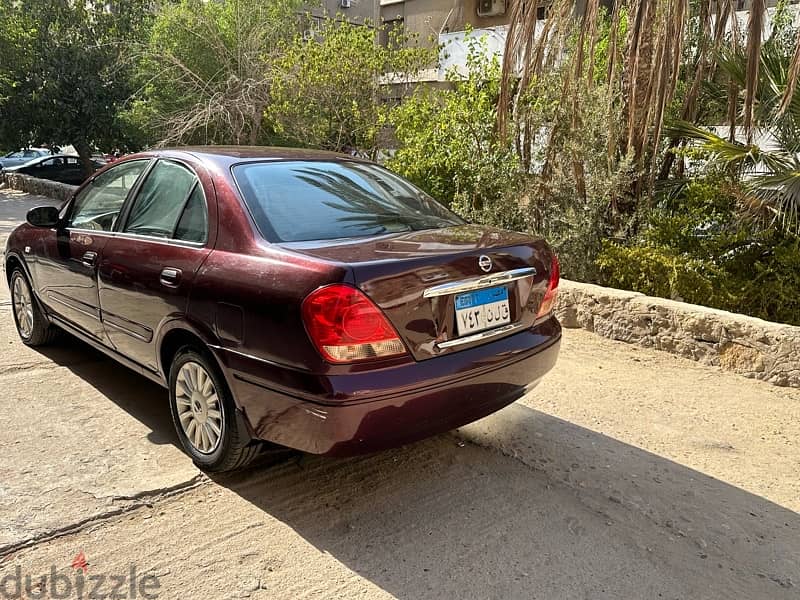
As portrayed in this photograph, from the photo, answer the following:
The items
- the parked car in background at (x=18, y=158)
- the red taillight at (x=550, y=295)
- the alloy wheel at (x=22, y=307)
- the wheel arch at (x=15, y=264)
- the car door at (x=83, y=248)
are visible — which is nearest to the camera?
the red taillight at (x=550, y=295)

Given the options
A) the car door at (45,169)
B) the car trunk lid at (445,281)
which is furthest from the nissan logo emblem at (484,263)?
the car door at (45,169)

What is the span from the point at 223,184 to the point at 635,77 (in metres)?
4.15

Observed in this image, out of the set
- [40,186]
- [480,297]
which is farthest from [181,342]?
[40,186]

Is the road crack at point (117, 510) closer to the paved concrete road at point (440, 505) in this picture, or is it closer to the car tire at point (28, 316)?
the paved concrete road at point (440, 505)

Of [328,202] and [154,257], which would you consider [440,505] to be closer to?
[328,202]

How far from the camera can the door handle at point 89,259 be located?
397 cm

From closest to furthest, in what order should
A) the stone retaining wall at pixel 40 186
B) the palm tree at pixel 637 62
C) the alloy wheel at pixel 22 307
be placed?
the alloy wheel at pixel 22 307, the palm tree at pixel 637 62, the stone retaining wall at pixel 40 186

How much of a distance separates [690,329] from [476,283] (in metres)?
2.90

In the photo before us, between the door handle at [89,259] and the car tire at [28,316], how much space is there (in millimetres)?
1124

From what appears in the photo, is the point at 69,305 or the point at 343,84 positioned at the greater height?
the point at 343,84

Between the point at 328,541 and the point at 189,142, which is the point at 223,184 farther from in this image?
the point at 189,142

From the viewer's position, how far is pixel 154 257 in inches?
136

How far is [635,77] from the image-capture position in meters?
5.89

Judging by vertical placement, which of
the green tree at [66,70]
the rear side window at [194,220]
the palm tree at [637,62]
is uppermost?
the green tree at [66,70]
